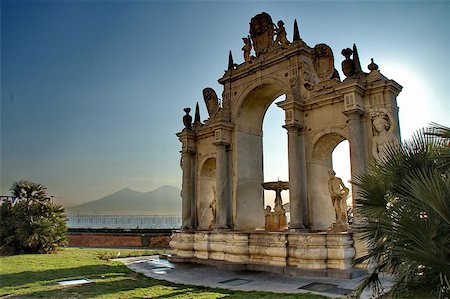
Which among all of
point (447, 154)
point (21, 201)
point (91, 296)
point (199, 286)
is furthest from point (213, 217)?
point (447, 154)

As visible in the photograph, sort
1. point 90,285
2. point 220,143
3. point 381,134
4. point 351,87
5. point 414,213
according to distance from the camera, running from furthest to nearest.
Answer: point 220,143
point 351,87
point 381,134
point 90,285
point 414,213

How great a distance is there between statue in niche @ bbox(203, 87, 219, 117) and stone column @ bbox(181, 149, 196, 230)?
8.02 feet

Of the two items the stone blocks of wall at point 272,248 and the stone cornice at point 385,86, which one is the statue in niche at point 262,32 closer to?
the stone cornice at point 385,86

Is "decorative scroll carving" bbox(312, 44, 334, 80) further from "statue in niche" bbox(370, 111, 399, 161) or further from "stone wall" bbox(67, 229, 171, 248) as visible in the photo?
"stone wall" bbox(67, 229, 171, 248)

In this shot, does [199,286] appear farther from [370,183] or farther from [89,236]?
[89,236]

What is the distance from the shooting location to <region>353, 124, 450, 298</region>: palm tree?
4730mm

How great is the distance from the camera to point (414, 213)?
16.8ft

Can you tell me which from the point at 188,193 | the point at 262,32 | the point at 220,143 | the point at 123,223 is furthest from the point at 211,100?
the point at 123,223

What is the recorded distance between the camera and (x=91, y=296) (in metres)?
9.49

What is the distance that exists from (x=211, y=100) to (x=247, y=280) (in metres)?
10.1

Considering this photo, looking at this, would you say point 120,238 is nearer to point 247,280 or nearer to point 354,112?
point 247,280

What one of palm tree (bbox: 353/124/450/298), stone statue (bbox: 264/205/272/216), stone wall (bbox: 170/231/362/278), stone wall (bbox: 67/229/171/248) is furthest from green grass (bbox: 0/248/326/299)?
stone wall (bbox: 67/229/171/248)

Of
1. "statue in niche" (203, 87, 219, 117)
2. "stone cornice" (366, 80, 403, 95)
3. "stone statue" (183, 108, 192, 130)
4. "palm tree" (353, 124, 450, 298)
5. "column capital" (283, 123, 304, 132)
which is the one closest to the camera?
"palm tree" (353, 124, 450, 298)

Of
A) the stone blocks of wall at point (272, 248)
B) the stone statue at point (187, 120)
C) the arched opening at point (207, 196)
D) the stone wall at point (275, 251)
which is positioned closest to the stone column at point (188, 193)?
the arched opening at point (207, 196)
